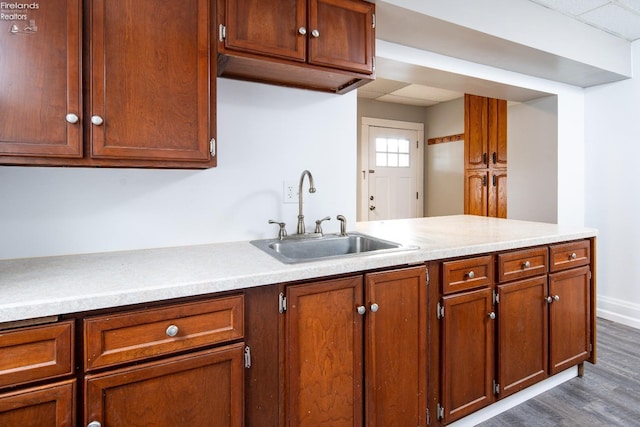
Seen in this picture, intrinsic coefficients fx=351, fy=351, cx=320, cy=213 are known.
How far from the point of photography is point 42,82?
114cm

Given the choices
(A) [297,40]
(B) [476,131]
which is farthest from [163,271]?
(B) [476,131]

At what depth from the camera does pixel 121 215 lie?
155cm

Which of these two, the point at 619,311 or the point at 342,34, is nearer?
the point at 342,34

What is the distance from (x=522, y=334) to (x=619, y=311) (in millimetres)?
2011

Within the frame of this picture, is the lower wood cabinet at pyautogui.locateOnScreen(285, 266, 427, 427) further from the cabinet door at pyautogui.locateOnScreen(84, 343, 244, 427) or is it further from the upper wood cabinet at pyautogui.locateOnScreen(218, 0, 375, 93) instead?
the upper wood cabinet at pyautogui.locateOnScreen(218, 0, 375, 93)

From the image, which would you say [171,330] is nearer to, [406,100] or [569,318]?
[569,318]

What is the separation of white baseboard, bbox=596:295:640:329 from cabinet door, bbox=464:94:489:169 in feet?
5.68

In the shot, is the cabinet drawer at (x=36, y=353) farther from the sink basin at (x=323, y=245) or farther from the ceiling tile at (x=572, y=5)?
the ceiling tile at (x=572, y=5)

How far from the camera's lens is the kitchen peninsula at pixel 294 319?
97 centimetres

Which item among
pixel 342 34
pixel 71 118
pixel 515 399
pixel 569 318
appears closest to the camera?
pixel 71 118

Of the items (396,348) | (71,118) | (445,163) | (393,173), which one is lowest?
(396,348)

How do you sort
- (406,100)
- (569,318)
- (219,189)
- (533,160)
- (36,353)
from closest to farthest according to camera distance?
(36,353)
(219,189)
(569,318)
(533,160)
(406,100)

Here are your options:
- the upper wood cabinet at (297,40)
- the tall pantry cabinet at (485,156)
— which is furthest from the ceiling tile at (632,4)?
the upper wood cabinet at (297,40)

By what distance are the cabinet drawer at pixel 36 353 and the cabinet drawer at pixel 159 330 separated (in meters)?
0.05
